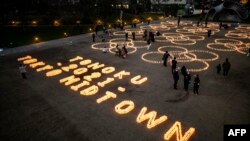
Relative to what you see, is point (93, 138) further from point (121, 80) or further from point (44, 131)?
point (121, 80)

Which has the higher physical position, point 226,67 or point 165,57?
point 165,57

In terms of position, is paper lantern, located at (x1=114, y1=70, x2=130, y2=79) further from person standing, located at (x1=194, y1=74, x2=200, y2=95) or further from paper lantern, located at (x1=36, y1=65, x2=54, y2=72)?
paper lantern, located at (x1=36, y1=65, x2=54, y2=72)

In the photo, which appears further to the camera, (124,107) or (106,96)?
(106,96)

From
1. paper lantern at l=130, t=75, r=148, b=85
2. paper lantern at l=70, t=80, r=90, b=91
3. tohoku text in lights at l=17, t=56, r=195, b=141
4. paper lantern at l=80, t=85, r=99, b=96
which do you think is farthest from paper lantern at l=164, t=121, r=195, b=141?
paper lantern at l=70, t=80, r=90, b=91

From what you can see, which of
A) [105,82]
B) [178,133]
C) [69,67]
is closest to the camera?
[178,133]

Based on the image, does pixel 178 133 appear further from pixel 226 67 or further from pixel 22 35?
pixel 22 35

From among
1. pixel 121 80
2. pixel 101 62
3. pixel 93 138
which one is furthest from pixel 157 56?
pixel 93 138

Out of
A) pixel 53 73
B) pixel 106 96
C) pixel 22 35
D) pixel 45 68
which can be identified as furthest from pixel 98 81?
pixel 22 35
